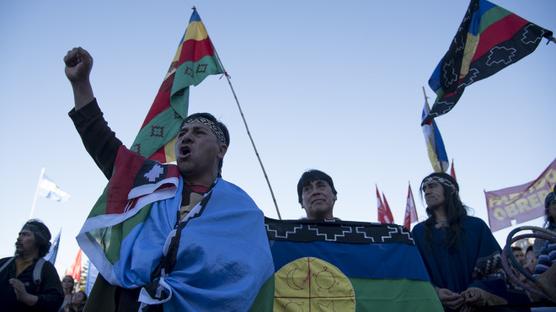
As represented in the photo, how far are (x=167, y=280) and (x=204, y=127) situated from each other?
1.09 meters

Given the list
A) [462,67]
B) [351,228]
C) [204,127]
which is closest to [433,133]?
[462,67]

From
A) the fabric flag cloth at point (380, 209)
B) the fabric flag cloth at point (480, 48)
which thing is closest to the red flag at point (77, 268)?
the fabric flag cloth at point (380, 209)

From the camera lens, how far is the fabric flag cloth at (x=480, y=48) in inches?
192

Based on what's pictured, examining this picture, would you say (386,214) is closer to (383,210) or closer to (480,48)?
(383,210)

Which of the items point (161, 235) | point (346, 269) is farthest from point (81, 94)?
point (346, 269)

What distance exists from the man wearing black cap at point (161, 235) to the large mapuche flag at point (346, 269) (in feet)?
2.71

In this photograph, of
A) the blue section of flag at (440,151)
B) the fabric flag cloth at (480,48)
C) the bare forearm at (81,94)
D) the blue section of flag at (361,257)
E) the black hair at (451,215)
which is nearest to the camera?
the bare forearm at (81,94)

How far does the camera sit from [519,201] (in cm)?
918

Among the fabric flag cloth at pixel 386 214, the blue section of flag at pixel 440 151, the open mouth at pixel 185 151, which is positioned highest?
the fabric flag cloth at pixel 386 214

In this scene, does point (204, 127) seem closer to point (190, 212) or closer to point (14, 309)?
point (190, 212)

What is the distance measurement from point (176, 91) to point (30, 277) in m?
3.00

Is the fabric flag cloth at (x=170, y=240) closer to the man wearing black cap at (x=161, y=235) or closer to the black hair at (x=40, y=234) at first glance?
the man wearing black cap at (x=161, y=235)

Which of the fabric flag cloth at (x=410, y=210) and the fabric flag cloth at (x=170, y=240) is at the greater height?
the fabric flag cloth at (x=410, y=210)

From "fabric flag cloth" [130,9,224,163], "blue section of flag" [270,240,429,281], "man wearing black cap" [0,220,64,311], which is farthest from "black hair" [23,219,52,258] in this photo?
"blue section of flag" [270,240,429,281]
